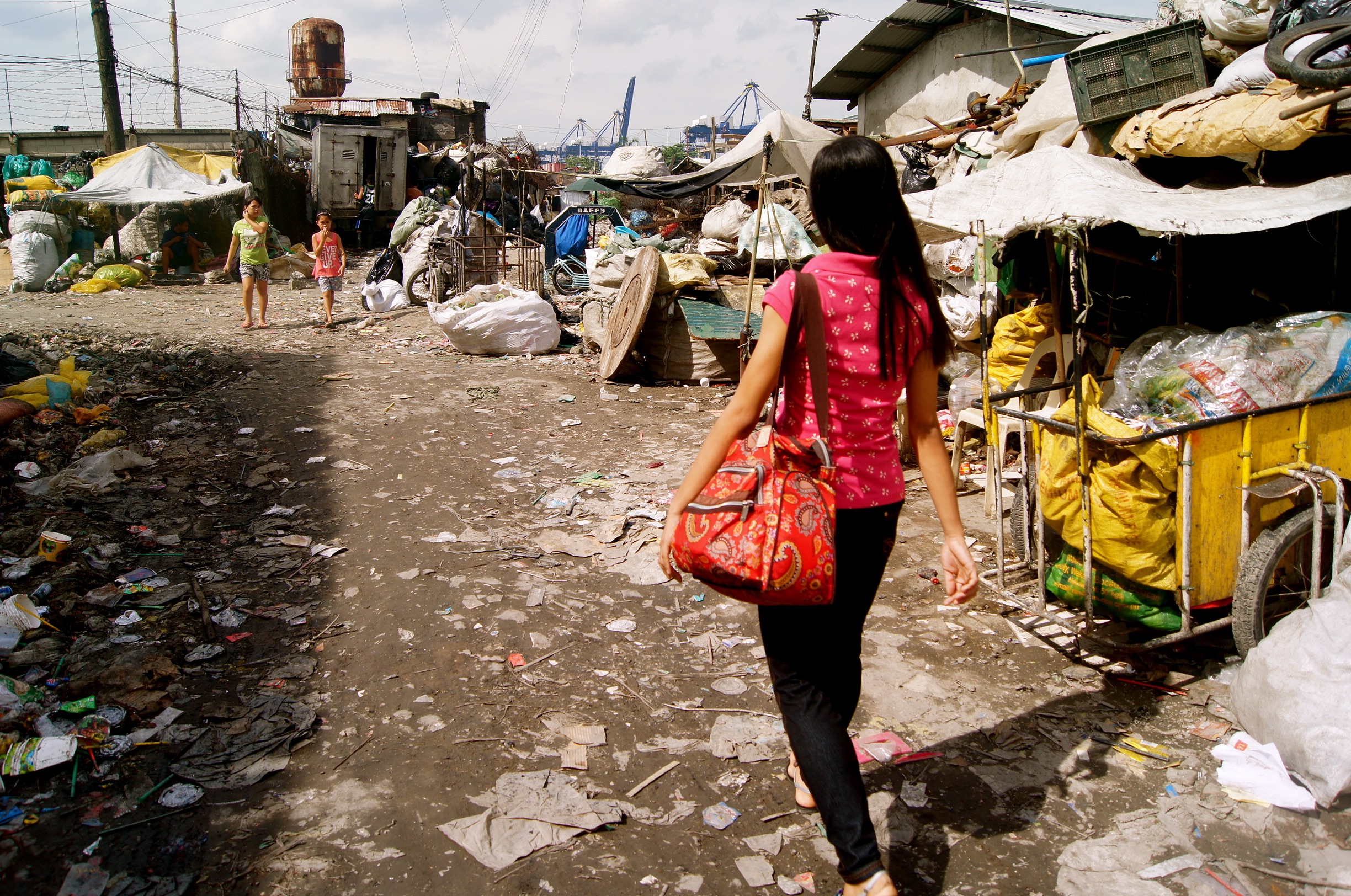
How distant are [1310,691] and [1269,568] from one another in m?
0.53

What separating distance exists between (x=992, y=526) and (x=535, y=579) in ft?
7.65

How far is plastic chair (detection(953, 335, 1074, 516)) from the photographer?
434cm

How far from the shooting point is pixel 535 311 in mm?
8906

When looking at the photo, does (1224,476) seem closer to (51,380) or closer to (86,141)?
(51,380)

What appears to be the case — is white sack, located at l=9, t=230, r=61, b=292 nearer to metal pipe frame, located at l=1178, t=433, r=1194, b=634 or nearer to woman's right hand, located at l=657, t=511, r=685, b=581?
woman's right hand, located at l=657, t=511, r=685, b=581

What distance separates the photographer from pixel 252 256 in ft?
31.5

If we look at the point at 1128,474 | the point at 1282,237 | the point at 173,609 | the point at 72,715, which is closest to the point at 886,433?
the point at 1128,474

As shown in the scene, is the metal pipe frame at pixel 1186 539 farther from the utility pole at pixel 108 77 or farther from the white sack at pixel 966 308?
the utility pole at pixel 108 77

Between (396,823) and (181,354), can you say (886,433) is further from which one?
(181,354)

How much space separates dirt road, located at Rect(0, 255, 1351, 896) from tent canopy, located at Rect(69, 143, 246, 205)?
1186 centimetres

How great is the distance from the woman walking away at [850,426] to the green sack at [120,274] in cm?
1548

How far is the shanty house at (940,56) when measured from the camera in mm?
10711

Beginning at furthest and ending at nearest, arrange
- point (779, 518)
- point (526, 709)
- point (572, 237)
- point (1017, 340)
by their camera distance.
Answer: point (572, 237) < point (1017, 340) < point (526, 709) < point (779, 518)

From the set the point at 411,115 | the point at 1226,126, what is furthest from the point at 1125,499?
the point at 411,115
